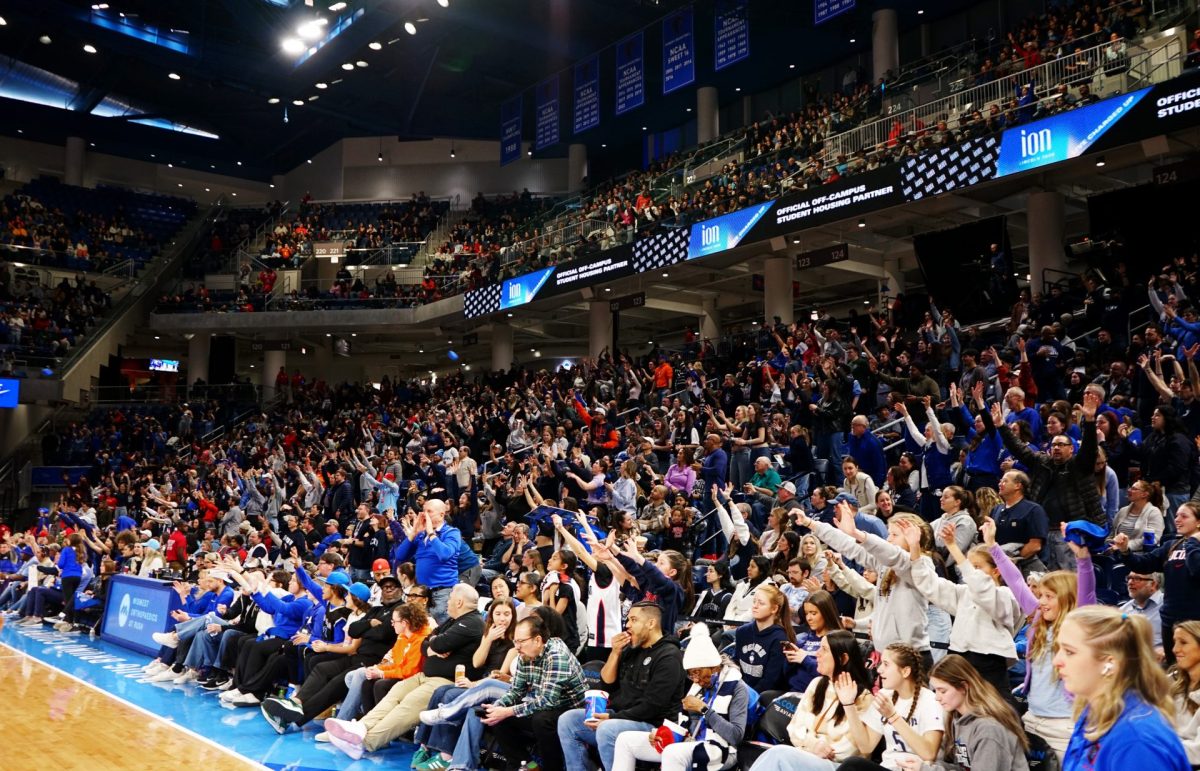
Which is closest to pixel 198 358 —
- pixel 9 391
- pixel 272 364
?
pixel 272 364

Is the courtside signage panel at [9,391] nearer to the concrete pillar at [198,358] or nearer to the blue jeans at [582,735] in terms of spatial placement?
the concrete pillar at [198,358]

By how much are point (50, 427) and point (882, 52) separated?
82.9 feet

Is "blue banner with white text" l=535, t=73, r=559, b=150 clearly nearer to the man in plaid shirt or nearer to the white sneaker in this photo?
the white sneaker

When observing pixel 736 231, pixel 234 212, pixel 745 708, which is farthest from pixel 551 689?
pixel 234 212

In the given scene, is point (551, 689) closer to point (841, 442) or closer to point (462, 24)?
point (841, 442)

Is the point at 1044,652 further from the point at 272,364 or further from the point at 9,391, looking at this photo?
the point at 272,364

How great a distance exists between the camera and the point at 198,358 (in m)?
35.0

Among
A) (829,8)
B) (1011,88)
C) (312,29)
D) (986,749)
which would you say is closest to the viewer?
(986,749)

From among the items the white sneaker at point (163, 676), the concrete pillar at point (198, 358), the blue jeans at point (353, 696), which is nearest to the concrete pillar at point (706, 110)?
the concrete pillar at point (198, 358)

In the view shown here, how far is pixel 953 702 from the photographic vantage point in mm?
4391

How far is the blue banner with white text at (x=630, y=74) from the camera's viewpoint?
25.3 metres

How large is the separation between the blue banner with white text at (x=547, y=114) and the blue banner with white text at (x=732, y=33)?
20.3ft

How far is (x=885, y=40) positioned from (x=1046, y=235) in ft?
25.1

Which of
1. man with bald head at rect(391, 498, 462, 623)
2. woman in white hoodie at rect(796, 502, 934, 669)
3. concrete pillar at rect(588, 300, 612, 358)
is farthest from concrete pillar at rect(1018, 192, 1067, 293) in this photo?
woman in white hoodie at rect(796, 502, 934, 669)
